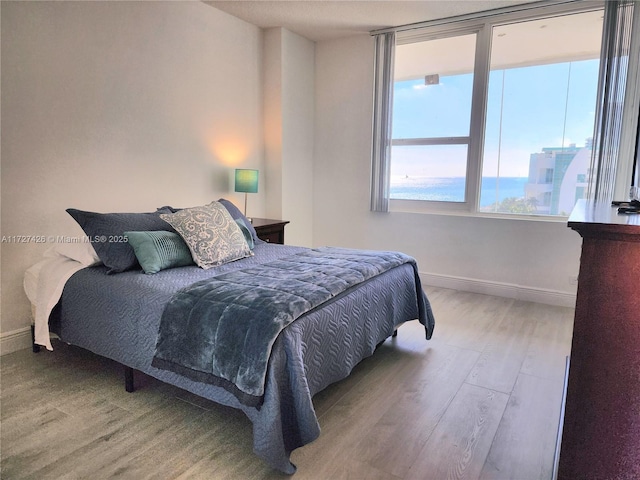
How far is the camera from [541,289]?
12.5 feet

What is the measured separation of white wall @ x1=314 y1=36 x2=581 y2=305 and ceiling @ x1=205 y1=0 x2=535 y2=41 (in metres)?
0.40

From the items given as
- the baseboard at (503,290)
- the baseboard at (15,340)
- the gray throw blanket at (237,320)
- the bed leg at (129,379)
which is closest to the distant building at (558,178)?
the baseboard at (503,290)

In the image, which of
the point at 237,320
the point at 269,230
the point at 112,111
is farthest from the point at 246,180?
the point at 237,320

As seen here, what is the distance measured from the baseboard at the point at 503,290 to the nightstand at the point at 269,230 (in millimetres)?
1605

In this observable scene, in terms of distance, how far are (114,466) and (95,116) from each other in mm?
2343

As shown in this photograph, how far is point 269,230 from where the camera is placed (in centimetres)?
389

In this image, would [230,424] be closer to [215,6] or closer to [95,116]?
[95,116]

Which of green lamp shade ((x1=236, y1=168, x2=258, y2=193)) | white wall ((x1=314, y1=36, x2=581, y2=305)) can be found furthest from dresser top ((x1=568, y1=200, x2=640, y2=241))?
green lamp shade ((x1=236, y1=168, x2=258, y2=193))

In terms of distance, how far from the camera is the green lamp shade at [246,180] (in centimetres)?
389

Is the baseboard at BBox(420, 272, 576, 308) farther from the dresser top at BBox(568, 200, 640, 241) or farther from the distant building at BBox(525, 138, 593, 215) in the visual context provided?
the dresser top at BBox(568, 200, 640, 241)

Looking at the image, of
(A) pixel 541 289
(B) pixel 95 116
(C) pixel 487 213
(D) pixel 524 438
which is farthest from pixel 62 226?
(A) pixel 541 289

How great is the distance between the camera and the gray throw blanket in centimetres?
163

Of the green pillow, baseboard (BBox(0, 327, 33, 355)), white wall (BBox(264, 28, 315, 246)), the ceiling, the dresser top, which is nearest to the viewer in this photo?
the dresser top

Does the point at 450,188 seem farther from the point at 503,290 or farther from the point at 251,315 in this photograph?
the point at 251,315
